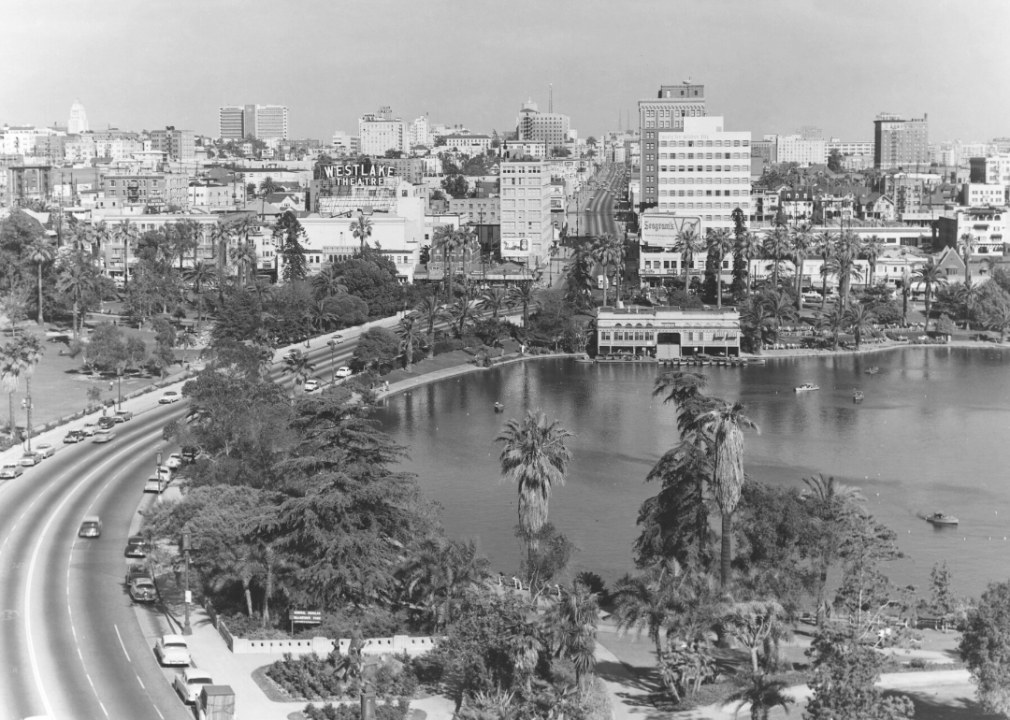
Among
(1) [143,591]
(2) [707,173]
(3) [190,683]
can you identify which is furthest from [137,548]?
(2) [707,173]

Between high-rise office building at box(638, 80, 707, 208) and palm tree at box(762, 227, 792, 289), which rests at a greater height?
high-rise office building at box(638, 80, 707, 208)

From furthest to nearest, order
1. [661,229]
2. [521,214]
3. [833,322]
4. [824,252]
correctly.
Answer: [521,214]
[661,229]
[824,252]
[833,322]

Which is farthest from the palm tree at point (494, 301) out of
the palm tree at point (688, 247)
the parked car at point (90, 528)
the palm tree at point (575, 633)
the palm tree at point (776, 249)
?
the palm tree at point (575, 633)

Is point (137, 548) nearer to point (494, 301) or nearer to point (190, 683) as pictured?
point (190, 683)

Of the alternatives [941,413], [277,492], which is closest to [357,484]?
[277,492]

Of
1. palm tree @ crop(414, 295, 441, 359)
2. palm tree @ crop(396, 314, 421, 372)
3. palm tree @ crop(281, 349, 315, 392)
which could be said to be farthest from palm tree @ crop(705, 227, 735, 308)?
palm tree @ crop(281, 349, 315, 392)

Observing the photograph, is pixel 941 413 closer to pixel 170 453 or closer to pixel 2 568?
pixel 170 453

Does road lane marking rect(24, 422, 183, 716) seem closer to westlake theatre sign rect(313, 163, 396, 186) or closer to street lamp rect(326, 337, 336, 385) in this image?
street lamp rect(326, 337, 336, 385)
